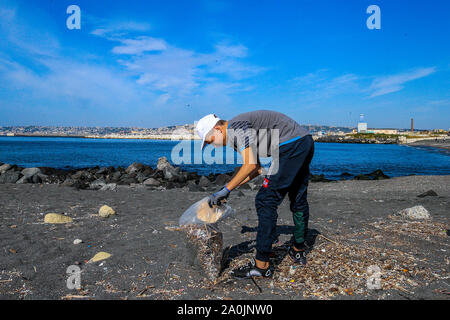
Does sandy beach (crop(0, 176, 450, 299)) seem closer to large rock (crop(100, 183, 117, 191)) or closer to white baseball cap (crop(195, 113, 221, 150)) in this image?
white baseball cap (crop(195, 113, 221, 150))

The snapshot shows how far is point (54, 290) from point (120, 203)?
517cm

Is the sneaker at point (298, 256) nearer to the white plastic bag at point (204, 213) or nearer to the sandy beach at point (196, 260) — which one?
the sandy beach at point (196, 260)

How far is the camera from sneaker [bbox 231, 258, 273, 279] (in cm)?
336

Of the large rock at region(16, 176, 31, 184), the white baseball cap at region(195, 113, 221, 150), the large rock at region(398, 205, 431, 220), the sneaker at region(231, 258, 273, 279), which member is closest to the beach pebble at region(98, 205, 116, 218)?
the sneaker at region(231, 258, 273, 279)

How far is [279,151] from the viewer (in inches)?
131

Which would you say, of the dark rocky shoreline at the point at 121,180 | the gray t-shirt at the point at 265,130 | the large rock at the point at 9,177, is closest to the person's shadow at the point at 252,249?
the gray t-shirt at the point at 265,130

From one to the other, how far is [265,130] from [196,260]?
6.29ft

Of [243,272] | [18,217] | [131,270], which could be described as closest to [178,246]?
[131,270]

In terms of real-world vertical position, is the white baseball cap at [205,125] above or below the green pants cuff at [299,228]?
above

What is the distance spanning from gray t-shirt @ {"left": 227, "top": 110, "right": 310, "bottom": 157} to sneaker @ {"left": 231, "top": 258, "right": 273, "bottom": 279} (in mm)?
1338

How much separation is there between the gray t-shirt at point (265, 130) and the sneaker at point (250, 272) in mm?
1338

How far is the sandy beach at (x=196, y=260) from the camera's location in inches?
124

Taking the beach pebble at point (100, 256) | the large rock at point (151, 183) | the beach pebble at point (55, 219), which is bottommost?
the large rock at point (151, 183)
